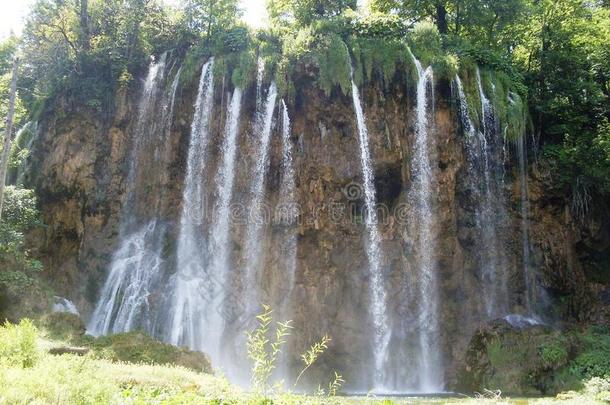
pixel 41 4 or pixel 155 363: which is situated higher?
pixel 41 4

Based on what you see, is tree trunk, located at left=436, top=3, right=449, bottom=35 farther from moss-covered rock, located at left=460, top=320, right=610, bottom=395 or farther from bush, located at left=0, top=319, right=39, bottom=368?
bush, located at left=0, top=319, right=39, bottom=368

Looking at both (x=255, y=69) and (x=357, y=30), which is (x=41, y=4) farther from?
(x=357, y=30)

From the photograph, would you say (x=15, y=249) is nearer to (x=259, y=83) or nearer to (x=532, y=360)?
(x=259, y=83)

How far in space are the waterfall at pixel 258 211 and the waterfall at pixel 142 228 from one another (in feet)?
11.0

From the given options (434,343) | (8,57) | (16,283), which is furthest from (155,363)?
(8,57)

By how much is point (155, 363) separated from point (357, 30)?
52.2 ft

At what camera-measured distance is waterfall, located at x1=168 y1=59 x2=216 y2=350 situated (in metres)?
18.2

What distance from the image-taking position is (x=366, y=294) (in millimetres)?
19156

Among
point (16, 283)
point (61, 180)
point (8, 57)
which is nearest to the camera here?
point (16, 283)

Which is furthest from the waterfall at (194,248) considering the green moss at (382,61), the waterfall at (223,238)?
the green moss at (382,61)

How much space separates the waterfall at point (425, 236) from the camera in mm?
18141

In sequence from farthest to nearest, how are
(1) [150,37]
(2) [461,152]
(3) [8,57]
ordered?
(3) [8,57] → (1) [150,37] → (2) [461,152]

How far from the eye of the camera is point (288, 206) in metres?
19.9

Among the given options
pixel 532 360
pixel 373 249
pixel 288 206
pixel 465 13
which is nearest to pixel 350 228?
pixel 373 249
